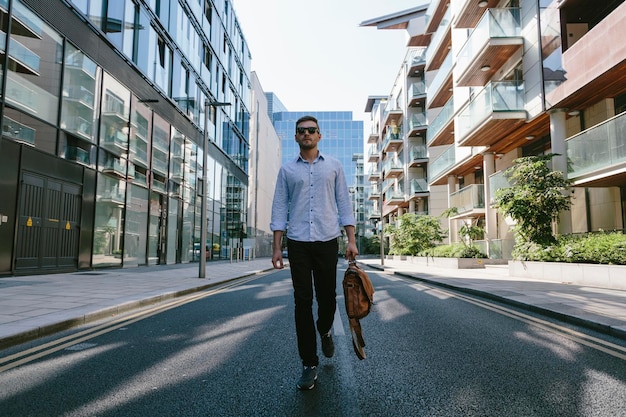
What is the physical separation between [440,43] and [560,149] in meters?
16.1

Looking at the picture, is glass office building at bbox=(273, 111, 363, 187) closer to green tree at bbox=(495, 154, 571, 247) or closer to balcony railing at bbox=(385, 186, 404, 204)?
balcony railing at bbox=(385, 186, 404, 204)

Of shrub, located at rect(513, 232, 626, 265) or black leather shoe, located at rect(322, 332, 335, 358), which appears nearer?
black leather shoe, located at rect(322, 332, 335, 358)

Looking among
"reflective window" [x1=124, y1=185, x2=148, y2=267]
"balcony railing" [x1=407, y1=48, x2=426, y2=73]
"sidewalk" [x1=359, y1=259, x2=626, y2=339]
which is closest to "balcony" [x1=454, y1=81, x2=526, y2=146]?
"sidewalk" [x1=359, y1=259, x2=626, y2=339]

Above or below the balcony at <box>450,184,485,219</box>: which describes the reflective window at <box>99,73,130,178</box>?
above

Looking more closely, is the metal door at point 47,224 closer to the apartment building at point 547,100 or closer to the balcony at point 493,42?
the apartment building at point 547,100

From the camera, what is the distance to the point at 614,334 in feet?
17.3

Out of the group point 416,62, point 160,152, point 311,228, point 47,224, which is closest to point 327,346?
point 311,228

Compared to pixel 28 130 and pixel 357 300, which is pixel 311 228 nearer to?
pixel 357 300

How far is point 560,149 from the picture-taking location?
1530 centimetres

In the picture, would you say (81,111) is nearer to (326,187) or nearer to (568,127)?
(326,187)

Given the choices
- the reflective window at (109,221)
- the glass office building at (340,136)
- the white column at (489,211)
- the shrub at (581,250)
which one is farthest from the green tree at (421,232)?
the glass office building at (340,136)

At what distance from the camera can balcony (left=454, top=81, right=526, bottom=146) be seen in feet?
58.0

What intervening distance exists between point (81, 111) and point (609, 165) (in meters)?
16.2

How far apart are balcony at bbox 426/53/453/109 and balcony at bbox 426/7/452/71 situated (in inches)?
69.4
